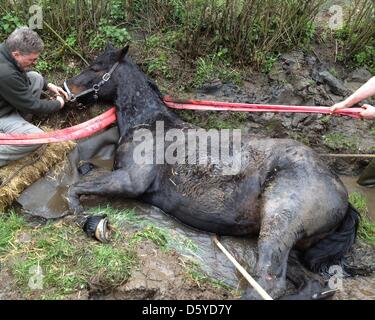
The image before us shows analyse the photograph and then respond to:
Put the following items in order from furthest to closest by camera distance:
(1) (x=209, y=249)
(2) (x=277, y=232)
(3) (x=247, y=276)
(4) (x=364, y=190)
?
(4) (x=364, y=190)
(1) (x=209, y=249)
(2) (x=277, y=232)
(3) (x=247, y=276)

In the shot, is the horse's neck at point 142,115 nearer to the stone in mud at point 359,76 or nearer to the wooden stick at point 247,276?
the wooden stick at point 247,276

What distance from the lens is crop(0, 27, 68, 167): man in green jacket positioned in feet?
16.6

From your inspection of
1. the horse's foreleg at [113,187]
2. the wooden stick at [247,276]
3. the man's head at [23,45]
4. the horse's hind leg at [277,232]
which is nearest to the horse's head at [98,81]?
the man's head at [23,45]

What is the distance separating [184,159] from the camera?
5527mm

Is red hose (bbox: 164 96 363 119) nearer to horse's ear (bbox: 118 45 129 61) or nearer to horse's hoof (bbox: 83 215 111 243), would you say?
horse's ear (bbox: 118 45 129 61)

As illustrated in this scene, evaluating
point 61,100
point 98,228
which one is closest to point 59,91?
point 61,100

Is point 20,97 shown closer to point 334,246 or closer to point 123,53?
point 123,53

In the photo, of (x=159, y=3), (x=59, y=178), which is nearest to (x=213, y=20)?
(x=159, y=3)

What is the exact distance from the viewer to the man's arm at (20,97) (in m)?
5.11

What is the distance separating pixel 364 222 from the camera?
559 centimetres

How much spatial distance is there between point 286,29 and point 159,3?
6.50 ft

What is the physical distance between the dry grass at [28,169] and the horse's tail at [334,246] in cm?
309

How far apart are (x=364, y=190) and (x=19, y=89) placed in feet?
14.6
